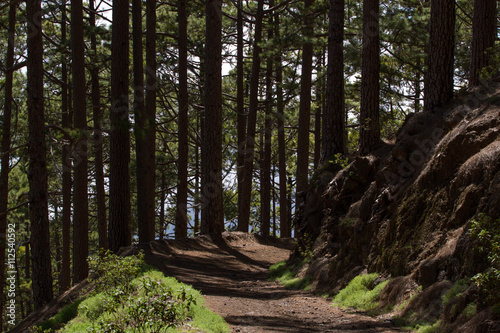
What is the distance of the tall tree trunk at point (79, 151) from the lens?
12.6 metres

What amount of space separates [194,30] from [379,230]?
13763mm

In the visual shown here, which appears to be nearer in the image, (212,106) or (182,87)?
(212,106)

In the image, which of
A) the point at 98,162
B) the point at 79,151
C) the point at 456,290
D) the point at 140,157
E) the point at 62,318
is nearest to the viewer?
the point at 456,290

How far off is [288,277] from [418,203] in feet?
13.4

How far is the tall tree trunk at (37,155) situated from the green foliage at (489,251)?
913cm

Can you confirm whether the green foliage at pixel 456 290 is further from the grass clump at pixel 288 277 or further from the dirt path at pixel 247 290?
the grass clump at pixel 288 277

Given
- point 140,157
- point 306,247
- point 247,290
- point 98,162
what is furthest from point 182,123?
point 247,290

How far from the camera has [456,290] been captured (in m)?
5.44

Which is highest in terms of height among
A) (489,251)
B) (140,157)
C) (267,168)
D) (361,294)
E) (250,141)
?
(250,141)

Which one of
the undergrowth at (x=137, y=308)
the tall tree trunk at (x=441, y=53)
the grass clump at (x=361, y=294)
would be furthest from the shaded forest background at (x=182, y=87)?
the grass clump at (x=361, y=294)

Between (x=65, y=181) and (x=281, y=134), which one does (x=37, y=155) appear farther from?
(x=281, y=134)

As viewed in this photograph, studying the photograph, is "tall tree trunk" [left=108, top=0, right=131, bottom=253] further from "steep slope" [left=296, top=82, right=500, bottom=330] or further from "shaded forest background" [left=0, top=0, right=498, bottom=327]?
"steep slope" [left=296, top=82, right=500, bottom=330]

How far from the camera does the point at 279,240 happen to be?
750 inches

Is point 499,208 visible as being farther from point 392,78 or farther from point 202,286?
point 392,78
